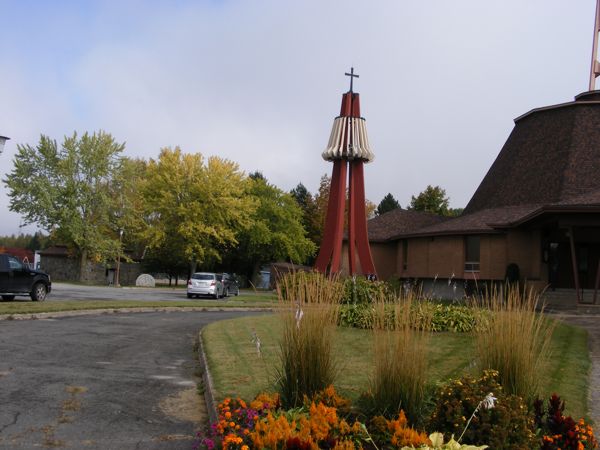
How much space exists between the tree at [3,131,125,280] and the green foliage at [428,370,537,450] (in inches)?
1841

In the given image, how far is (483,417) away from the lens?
4.66m

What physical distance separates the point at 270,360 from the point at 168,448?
4.07 meters

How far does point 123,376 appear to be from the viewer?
883 centimetres

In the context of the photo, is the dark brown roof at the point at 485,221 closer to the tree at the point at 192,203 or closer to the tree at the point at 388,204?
the tree at the point at 192,203

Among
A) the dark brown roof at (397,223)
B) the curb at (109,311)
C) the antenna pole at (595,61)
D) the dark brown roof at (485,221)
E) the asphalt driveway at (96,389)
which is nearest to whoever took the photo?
the asphalt driveway at (96,389)

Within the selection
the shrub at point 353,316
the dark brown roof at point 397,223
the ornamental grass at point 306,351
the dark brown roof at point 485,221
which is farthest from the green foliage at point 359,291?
the dark brown roof at point 397,223

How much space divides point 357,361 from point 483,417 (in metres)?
4.85

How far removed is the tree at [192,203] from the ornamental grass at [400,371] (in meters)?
43.6

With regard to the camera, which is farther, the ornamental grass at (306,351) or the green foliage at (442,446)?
the ornamental grass at (306,351)

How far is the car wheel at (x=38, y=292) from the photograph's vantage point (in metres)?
21.5

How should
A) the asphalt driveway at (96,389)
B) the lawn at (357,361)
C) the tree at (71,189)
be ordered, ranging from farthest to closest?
the tree at (71,189) → the lawn at (357,361) → the asphalt driveway at (96,389)

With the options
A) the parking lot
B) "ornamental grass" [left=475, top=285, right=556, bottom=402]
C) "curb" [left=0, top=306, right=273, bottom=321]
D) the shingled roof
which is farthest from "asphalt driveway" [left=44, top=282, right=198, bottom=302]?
"ornamental grass" [left=475, top=285, right=556, bottom=402]

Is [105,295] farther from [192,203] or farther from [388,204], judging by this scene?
[388,204]

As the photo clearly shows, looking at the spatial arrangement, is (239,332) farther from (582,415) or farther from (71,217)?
(71,217)
